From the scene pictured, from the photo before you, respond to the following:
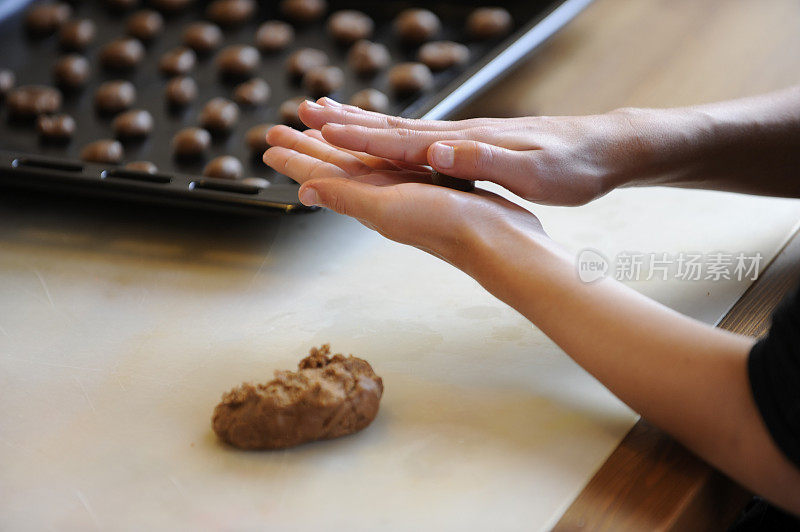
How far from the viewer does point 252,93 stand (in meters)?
1.39

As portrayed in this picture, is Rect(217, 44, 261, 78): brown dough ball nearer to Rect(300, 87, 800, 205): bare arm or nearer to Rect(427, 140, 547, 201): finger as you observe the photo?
Rect(300, 87, 800, 205): bare arm

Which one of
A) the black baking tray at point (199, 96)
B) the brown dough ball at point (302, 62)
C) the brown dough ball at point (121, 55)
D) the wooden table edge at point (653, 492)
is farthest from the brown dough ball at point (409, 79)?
the wooden table edge at point (653, 492)

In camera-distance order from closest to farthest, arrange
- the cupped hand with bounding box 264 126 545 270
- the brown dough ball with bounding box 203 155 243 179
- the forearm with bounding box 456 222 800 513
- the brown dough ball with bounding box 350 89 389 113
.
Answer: the forearm with bounding box 456 222 800 513
the cupped hand with bounding box 264 126 545 270
the brown dough ball with bounding box 203 155 243 179
the brown dough ball with bounding box 350 89 389 113

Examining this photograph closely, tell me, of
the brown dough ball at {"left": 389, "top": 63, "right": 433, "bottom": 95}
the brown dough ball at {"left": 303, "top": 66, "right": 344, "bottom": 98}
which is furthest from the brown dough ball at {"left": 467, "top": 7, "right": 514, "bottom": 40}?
the brown dough ball at {"left": 303, "top": 66, "right": 344, "bottom": 98}

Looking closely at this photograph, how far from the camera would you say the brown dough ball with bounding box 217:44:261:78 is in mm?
1441

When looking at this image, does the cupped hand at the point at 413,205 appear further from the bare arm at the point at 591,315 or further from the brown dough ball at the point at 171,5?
the brown dough ball at the point at 171,5

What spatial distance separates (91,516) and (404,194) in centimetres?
44

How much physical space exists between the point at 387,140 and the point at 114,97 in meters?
0.67

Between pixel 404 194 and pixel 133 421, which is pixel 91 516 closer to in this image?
pixel 133 421

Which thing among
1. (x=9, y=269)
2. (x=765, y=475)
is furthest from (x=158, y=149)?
(x=765, y=475)

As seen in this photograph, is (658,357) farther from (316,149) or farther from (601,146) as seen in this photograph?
(316,149)

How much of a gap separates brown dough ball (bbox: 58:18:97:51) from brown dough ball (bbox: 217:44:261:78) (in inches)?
10.9

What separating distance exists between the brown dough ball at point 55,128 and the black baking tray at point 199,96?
0.05 ft

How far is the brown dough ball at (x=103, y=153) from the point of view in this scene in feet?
4.13
